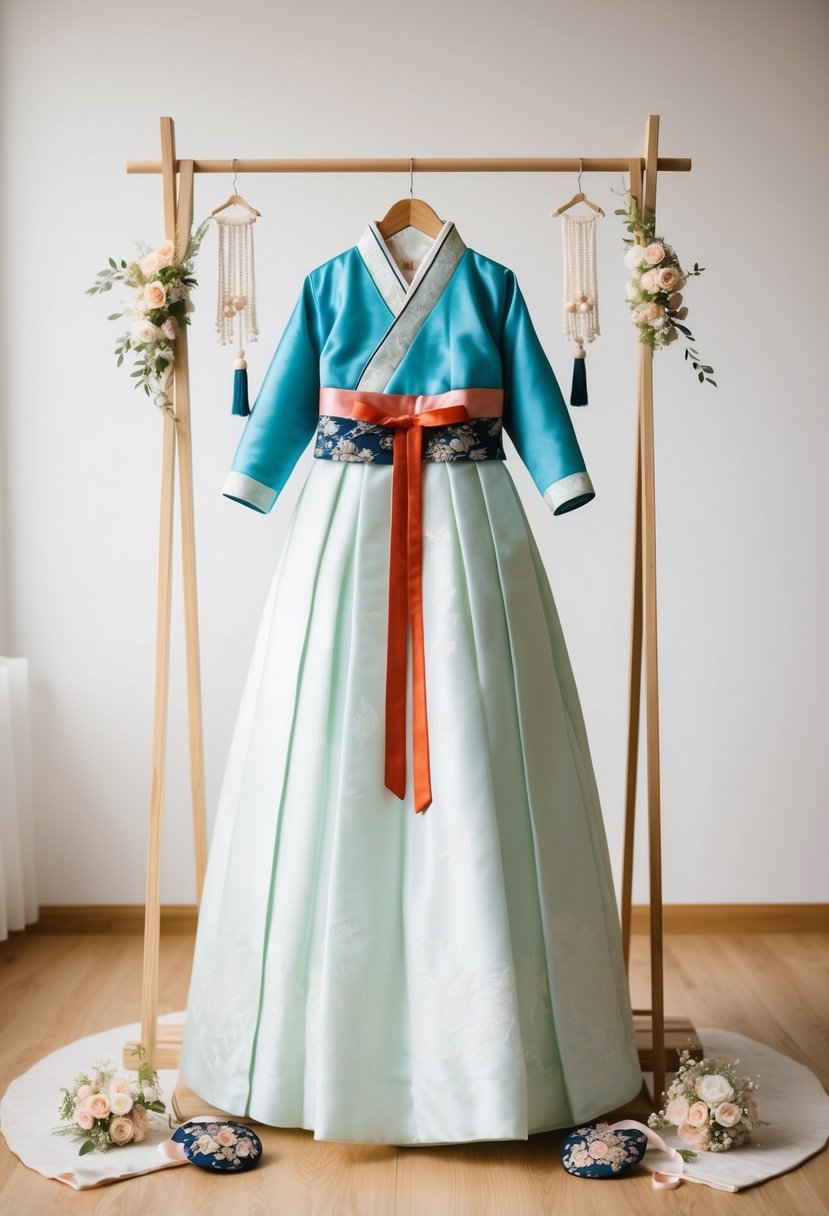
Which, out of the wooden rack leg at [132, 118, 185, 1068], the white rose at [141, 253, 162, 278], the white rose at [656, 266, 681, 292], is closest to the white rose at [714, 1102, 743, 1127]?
the wooden rack leg at [132, 118, 185, 1068]

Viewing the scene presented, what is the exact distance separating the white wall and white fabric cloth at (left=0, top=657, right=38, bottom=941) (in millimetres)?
160

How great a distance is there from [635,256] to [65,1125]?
2.09 meters

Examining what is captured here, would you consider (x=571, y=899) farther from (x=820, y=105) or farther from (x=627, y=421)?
(x=820, y=105)

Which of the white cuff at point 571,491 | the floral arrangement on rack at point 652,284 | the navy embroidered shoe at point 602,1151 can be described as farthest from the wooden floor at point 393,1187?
the floral arrangement on rack at point 652,284

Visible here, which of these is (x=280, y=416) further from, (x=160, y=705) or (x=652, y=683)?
(x=652, y=683)

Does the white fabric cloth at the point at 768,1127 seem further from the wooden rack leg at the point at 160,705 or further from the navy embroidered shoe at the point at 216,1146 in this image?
the wooden rack leg at the point at 160,705

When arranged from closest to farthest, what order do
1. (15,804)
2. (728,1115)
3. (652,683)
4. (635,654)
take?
1. (728,1115)
2. (652,683)
3. (635,654)
4. (15,804)

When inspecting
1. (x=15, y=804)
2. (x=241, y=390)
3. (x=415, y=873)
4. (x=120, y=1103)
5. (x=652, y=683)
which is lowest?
(x=120, y=1103)

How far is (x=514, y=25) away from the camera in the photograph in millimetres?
3408

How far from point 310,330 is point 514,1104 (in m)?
1.53

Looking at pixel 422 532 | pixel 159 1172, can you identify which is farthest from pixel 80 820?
pixel 422 532

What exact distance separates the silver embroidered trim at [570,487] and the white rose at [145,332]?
858 mm

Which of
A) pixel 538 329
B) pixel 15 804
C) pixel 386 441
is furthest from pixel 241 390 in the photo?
pixel 15 804

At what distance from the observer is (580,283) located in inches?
98.3
